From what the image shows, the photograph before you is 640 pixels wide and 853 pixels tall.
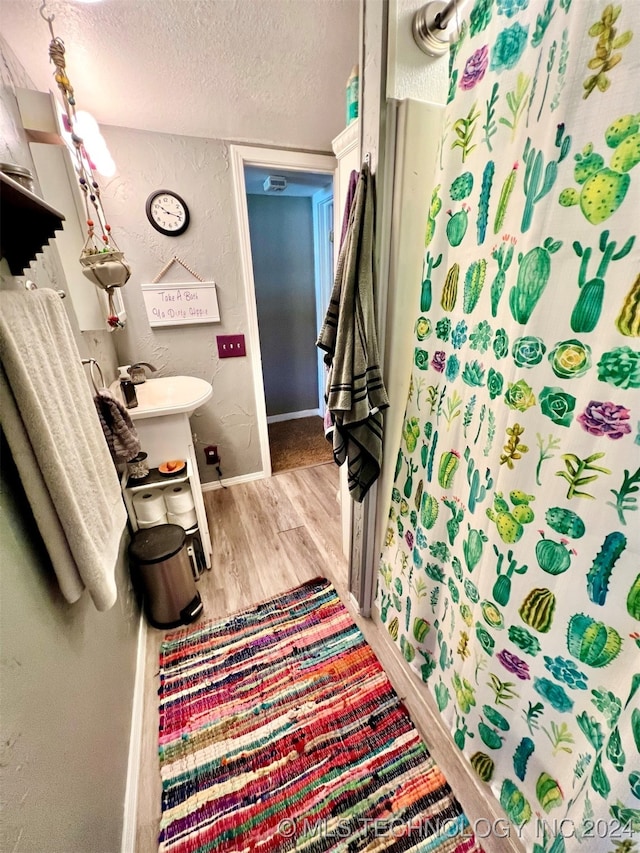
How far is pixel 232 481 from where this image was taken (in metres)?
2.62

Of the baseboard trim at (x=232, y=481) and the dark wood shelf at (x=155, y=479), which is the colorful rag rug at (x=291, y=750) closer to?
the dark wood shelf at (x=155, y=479)

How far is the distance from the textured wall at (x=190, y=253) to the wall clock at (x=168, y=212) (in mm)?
33

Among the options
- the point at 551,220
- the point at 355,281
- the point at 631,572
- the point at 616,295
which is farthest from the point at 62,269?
the point at 631,572

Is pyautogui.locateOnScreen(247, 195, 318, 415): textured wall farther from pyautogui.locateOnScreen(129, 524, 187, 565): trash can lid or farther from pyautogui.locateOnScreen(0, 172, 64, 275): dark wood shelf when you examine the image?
pyautogui.locateOnScreen(0, 172, 64, 275): dark wood shelf

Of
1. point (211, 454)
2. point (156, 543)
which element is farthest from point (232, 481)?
point (156, 543)

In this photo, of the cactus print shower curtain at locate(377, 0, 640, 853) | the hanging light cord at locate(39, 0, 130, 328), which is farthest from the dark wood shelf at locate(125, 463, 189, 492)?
the cactus print shower curtain at locate(377, 0, 640, 853)

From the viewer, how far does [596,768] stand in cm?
66

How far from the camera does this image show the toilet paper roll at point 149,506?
5.07 feet

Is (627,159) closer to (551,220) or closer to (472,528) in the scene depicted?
(551,220)

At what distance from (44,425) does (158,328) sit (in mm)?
1728

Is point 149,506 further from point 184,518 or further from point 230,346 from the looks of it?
point 230,346

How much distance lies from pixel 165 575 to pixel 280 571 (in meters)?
0.61

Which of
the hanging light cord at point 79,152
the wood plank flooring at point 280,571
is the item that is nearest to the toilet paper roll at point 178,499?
the wood plank flooring at point 280,571

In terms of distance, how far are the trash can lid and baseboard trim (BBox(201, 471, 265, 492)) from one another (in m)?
1.02
